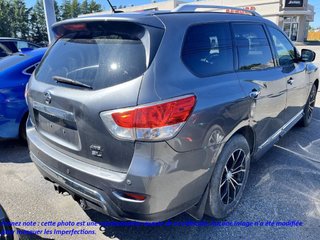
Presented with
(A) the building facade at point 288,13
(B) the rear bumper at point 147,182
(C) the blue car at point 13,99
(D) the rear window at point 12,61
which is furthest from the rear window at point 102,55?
(A) the building facade at point 288,13

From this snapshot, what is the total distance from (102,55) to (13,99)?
94.6 inches

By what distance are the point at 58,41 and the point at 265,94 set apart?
208 cm

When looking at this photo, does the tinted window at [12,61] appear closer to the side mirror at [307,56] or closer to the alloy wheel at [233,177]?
the alloy wheel at [233,177]

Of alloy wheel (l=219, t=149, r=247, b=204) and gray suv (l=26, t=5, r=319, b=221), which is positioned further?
alloy wheel (l=219, t=149, r=247, b=204)

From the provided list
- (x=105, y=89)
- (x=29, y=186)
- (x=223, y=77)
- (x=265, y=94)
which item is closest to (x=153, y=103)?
(x=105, y=89)

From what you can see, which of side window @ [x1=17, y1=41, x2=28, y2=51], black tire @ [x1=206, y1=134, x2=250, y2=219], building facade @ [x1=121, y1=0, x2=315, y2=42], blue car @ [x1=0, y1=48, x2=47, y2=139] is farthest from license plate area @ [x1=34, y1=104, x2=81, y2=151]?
building facade @ [x1=121, y1=0, x2=315, y2=42]

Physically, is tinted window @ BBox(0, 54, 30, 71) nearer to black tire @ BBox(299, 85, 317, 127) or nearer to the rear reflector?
the rear reflector

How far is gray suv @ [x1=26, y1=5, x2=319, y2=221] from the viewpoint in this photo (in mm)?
1839

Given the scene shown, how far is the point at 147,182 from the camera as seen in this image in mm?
1823

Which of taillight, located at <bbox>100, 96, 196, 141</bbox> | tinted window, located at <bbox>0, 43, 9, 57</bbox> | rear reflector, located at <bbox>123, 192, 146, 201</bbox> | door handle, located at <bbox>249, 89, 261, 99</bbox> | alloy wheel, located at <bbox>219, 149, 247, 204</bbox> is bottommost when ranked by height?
alloy wheel, located at <bbox>219, 149, 247, 204</bbox>

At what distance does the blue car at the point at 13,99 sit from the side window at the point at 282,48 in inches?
133

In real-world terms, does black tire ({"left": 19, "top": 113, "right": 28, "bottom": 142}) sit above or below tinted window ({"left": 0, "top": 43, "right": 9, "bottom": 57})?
below

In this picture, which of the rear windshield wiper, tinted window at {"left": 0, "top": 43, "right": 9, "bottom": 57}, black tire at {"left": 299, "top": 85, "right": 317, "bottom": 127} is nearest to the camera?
the rear windshield wiper

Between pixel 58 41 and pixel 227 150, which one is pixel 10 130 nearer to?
pixel 58 41
